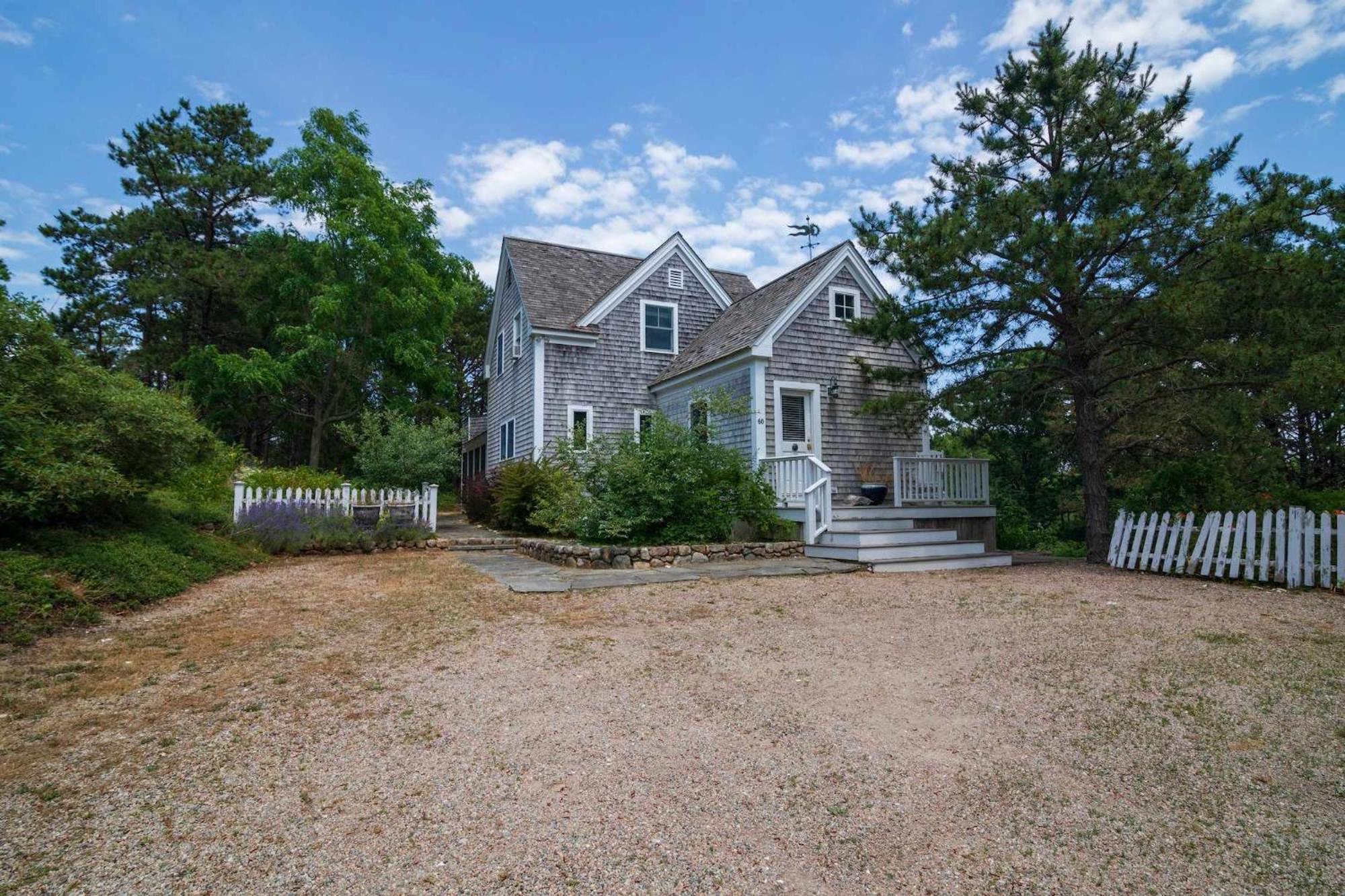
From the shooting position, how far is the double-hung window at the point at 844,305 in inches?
569

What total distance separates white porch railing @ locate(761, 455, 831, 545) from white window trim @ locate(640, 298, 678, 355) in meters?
6.31

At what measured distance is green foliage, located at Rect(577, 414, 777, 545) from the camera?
10.2 m

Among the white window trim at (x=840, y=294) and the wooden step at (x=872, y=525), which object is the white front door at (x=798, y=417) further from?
the wooden step at (x=872, y=525)

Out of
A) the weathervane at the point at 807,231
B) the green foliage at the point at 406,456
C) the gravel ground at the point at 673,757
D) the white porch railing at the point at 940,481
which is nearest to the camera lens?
the gravel ground at the point at 673,757

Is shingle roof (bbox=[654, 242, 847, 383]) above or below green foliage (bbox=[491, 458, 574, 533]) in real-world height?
above

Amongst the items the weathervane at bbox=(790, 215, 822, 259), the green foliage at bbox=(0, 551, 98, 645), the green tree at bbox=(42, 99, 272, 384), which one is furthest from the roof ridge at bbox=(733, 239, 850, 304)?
the green tree at bbox=(42, 99, 272, 384)

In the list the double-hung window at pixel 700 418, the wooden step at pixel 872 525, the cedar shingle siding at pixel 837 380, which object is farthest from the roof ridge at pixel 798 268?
the wooden step at pixel 872 525

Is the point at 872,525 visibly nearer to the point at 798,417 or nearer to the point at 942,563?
the point at 942,563

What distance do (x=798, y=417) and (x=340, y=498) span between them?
364 inches

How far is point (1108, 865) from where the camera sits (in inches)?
90.1

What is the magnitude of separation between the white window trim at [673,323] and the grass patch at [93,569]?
1092 centimetres

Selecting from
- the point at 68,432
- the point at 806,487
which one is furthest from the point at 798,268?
the point at 68,432

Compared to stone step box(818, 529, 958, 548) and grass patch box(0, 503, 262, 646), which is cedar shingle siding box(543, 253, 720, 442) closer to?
stone step box(818, 529, 958, 548)

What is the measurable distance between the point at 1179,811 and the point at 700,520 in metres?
8.06
